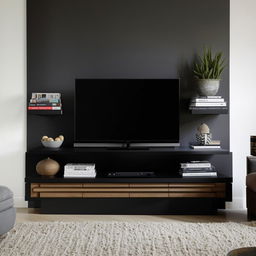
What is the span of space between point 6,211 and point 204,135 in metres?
2.29

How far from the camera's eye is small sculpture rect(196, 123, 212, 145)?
16.2ft

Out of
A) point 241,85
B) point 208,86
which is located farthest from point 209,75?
point 241,85

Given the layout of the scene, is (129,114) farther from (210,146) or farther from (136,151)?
(210,146)

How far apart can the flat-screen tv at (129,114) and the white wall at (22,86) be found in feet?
2.32

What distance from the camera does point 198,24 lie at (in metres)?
5.14

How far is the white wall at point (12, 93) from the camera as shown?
5.11 metres

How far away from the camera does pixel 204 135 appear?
16.3 ft

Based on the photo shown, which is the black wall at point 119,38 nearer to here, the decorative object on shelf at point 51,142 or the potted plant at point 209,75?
the potted plant at point 209,75

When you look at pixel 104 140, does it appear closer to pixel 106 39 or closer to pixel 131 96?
pixel 131 96

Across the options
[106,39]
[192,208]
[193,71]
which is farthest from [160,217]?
[106,39]

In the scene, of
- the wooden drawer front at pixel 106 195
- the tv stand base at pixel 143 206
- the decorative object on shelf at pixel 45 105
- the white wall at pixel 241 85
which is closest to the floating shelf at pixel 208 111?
the white wall at pixel 241 85

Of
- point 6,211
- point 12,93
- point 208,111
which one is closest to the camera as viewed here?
point 6,211

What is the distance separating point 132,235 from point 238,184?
1.85 meters

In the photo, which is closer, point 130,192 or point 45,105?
point 130,192
